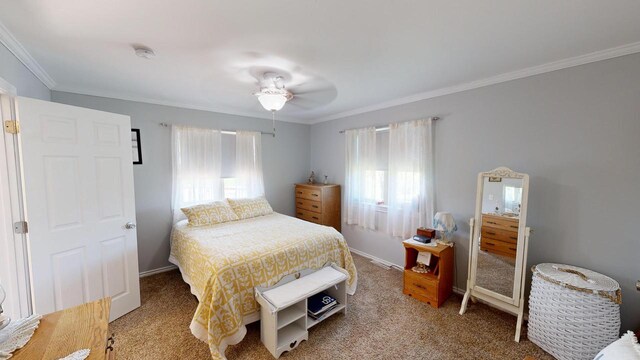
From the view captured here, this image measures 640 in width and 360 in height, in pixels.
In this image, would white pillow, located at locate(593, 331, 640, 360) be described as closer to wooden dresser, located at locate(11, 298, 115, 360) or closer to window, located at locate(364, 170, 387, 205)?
wooden dresser, located at locate(11, 298, 115, 360)

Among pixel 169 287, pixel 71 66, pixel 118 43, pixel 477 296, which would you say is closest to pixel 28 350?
pixel 118 43

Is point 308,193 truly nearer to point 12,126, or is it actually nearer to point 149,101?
point 149,101

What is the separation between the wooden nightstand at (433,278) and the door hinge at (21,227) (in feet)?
11.2

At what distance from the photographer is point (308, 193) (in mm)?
4199

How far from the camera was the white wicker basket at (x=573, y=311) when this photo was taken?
169 cm

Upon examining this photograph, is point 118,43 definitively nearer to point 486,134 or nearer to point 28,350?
point 28,350

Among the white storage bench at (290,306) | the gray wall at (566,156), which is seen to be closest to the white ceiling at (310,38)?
the gray wall at (566,156)

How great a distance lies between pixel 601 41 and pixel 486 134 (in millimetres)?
1005

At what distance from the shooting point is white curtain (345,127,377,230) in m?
3.68

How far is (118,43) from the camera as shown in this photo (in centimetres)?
174

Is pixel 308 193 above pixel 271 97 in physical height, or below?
below

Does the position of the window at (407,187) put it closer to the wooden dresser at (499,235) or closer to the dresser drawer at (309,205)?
the wooden dresser at (499,235)

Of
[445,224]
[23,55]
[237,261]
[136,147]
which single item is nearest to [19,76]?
[23,55]

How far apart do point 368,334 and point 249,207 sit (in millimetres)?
2296
